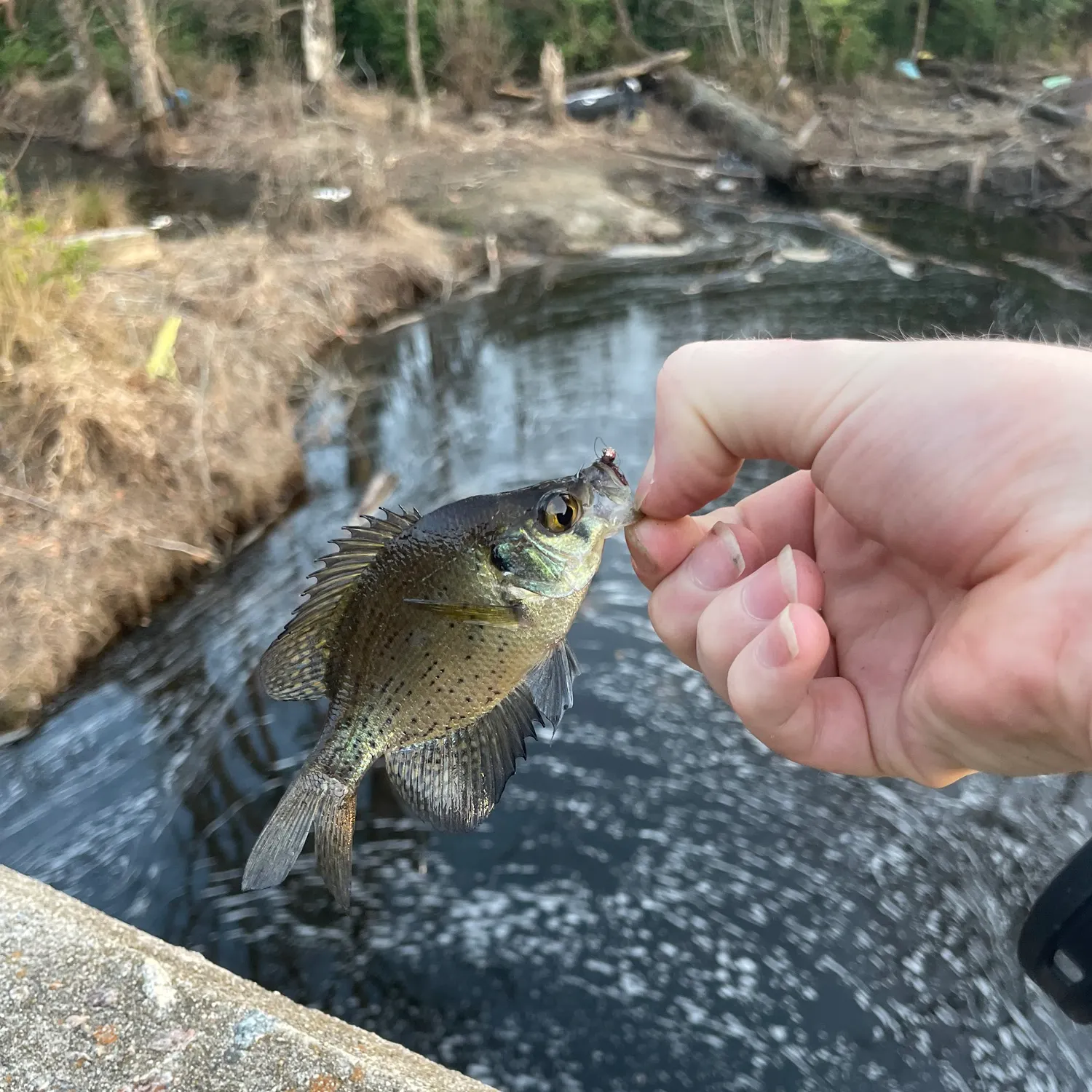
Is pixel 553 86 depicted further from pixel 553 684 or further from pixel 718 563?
pixel 553 684

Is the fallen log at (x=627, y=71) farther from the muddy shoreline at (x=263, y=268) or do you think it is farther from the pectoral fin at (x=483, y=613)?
the pectoral fin at (x=483, y=613)

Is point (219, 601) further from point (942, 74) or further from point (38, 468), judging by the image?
point (942, 74)

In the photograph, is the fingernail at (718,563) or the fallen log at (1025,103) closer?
the fingernail at (718,563)

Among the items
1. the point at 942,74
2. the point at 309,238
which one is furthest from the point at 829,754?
the point at 942,74

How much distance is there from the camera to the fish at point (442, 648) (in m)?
1.91

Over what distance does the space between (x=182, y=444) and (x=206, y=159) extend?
52.8 ft

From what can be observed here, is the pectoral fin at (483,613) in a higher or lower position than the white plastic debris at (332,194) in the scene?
higher

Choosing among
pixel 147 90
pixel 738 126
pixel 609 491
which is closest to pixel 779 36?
pixel 738 126

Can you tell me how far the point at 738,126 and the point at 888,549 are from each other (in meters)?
21.8

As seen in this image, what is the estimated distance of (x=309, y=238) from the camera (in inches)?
500

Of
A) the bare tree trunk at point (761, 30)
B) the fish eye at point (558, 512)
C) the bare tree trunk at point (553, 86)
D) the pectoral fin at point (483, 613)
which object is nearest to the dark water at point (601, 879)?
the fish eye at point (558, 512)

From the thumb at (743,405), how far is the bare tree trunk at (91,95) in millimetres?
24046

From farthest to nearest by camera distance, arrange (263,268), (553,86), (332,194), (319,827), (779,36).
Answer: (779,36), (553,86), (332,194), (263,268), (319,827)

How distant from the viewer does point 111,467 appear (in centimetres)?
682
